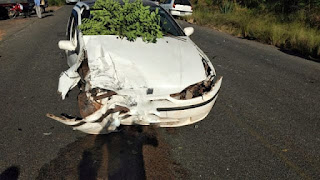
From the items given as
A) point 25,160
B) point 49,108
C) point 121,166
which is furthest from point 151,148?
point 49,108

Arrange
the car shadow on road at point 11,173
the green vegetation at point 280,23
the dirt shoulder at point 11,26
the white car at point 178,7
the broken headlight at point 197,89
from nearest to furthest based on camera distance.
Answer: the car shadow on road at point 11,173
the broken headlight at point 197,89
the green vegetation at point 280,23
the dirt shoulder at point 11,26
the white car at point 178,7

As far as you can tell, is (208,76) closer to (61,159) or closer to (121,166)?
(121,166)

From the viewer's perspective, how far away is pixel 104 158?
10.6 feet

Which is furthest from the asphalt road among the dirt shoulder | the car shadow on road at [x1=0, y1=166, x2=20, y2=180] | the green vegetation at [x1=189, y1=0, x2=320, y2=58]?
the dirt shoulder

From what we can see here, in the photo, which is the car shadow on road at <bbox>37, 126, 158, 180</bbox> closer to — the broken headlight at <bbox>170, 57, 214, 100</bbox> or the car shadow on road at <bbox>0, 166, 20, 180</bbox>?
the car shadow on road at <bbox>0, 166, 20, 180</bbox>

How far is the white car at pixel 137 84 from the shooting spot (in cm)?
319

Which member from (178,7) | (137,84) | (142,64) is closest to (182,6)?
(178,7)

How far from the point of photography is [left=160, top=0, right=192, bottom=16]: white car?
1708cm

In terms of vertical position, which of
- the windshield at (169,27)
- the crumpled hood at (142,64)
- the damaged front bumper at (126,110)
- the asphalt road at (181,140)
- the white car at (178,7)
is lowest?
the asphalt road at (181,140)

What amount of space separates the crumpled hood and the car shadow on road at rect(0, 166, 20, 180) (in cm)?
129

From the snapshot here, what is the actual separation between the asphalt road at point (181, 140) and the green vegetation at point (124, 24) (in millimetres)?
1400

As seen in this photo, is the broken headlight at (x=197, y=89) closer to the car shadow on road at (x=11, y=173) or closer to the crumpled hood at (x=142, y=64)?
the crumpled hood at (x=142, y=64)

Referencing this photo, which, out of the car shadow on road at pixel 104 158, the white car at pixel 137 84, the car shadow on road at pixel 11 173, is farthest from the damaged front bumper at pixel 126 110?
the car shadow on road at pixel 11 173

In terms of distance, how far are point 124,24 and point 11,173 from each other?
252cm
